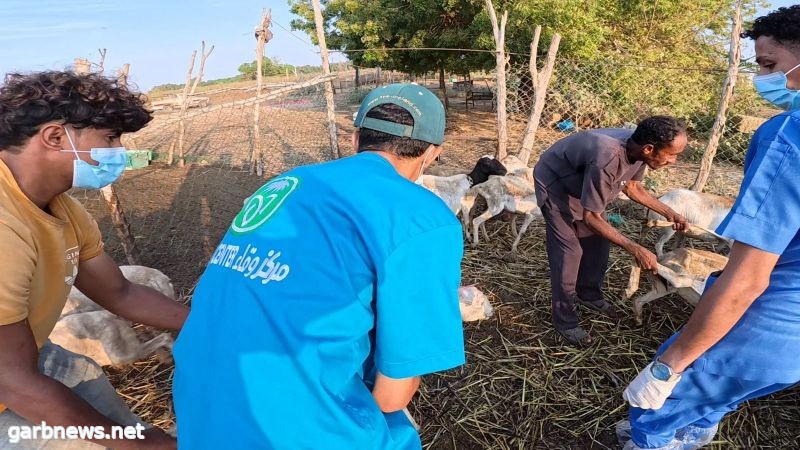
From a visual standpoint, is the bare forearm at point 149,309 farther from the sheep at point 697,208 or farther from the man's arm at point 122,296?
the sheep at point 697,208

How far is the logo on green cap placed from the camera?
1154 millimetres

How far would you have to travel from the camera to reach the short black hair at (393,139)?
4.24 feet

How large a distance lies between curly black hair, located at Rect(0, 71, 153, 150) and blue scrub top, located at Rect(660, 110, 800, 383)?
2.21 meters

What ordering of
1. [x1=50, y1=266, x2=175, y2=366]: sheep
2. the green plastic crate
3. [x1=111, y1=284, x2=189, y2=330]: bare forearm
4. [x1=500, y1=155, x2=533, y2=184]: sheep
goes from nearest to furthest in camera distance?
[x1=111, y1=284, x2=189, y2=330]: bare forearm, the green plastic crate, [x1=50, y1=266, x2=175, y2=366]: sheep, [x1=500, y1=155, x2=533, y2=184]: sheep

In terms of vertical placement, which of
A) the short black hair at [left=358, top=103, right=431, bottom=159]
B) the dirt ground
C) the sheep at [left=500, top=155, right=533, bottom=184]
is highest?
the short black hair at [left=358, top=103, right=431, bottom=159]

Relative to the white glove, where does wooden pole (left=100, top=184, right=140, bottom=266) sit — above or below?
above

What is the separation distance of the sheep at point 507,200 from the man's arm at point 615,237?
2007mm

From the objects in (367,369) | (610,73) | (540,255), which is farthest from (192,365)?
(610,73)

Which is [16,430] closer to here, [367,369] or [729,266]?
[367,369]

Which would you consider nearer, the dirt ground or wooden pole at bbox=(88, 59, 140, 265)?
the dirt ground

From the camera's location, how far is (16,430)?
4.72ft

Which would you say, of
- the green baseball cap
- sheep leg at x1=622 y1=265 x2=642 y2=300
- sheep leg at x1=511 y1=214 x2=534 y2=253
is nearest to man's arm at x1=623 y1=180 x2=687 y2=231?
sheep leg at x1=622 y1=265 x2=642 y2=300

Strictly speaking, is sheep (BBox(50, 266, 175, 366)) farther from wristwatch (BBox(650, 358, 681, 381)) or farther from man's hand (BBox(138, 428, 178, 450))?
wristwatch (BBox(650, 358, 681, 381))

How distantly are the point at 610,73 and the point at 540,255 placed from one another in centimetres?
815
